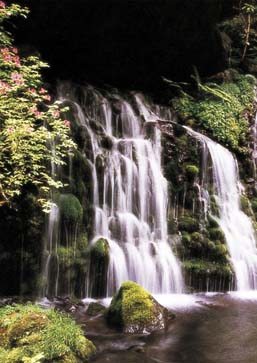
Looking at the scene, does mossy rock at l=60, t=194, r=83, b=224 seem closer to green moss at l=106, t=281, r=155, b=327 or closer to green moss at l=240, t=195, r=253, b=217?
green moss at l=106, t=281, r=155, b=327

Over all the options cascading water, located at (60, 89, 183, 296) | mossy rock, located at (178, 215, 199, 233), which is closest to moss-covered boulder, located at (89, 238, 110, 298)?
cascading water, located at (60, 89, 183, 296)

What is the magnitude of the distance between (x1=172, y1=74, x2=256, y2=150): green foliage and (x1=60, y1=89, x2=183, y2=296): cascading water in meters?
2.69

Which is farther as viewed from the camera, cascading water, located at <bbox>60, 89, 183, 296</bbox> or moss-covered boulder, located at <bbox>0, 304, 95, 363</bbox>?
cascading water, located at <bbox>60, 89, 183, 296</bbox>

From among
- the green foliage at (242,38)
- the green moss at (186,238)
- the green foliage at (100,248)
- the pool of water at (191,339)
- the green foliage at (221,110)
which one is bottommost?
the pool of water at (191,339)

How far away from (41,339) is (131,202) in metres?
5.80

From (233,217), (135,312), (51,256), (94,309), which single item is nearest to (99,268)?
(51,256)

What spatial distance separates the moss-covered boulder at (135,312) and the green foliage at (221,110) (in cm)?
814

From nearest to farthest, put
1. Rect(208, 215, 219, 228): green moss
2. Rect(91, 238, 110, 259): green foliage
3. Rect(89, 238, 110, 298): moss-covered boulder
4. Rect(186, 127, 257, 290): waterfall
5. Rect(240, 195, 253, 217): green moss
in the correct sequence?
Rect(89, 238, 110, 298): moss-covered boulder, Rect(91, 238, 110, 259): green foliage, Rect(186, 127, 257, 290): waterfall, Rect(208, 215, 219, 228): green moss, Rect(240, 195, 253, 217): green moss

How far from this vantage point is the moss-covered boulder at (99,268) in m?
9.38

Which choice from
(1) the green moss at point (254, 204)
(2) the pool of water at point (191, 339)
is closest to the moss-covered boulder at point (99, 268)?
(2) the pool of water at point (191, 339)

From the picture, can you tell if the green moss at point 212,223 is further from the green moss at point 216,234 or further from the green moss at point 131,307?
the green moss at point 131,307

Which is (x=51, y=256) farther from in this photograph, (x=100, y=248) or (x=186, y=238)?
(x=186, y=238)

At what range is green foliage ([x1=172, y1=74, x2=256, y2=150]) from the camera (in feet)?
47.2

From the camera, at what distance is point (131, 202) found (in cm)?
1091
